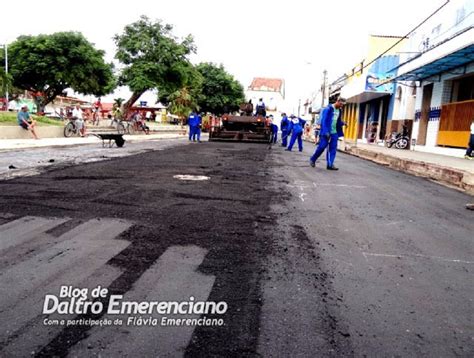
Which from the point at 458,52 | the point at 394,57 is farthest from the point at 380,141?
the point at 458,52

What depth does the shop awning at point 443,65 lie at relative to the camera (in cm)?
1457

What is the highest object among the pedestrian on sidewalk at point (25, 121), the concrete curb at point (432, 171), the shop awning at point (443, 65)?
the shop awning at point (443, 65)

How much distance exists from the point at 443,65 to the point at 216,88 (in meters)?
44.1

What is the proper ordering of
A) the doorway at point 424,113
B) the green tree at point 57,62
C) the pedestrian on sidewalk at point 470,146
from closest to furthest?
the pedestrian on sidewalk at point 470,146 → the doorway at point 424,113 → the green tree at point 57,62

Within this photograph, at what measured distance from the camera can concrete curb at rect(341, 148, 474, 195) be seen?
348 inches

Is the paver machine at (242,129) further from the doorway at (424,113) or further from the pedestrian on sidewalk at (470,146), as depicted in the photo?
the pedestrian on sidewalk at (470,146)

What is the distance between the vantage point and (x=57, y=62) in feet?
111

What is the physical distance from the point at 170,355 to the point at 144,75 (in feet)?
86.0

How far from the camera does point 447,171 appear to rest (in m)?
9.89

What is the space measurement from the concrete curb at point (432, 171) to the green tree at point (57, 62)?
2452 centimetres

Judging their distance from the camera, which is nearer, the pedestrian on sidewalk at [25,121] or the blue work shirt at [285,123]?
the pedestrian on sidewalk at [25,121]

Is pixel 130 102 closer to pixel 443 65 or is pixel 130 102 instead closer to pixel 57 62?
pixel 57 62

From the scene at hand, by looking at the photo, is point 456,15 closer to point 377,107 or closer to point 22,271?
point 377,107

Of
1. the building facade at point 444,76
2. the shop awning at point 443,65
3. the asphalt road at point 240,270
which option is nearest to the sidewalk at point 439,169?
the asphalt road at point 240,270
